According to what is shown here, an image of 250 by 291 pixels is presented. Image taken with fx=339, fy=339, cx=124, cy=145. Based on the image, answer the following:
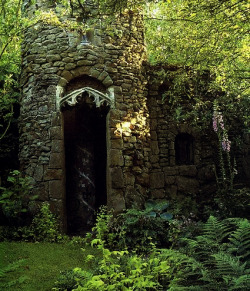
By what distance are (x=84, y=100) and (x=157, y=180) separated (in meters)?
2.59

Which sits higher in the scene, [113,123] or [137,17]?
[137,17]

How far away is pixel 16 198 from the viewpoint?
7062 mm

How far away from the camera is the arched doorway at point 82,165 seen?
8516 mm

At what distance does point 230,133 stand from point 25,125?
526 cm

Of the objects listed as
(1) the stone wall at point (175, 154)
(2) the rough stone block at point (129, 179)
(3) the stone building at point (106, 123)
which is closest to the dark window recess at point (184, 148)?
(1) the stone wall at point (175, 154)

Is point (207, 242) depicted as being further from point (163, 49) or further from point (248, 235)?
point (163, 49)

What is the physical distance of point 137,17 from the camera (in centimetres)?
831

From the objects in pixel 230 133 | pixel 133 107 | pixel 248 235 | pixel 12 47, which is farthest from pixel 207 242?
pixel 12 47

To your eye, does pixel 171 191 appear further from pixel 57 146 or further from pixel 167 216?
pixel 57 146

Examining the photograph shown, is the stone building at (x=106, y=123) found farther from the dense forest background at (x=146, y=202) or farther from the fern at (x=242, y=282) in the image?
the fern at (x=242, y=282)

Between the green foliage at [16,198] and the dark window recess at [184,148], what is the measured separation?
12.7 ft

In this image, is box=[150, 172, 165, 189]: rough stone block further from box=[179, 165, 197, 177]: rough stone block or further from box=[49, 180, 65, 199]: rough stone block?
box=[49, 180, 65, 199]: rough stone block

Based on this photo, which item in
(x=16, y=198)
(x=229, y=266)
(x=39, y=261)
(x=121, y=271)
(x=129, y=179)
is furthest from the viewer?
(x=129, y=179)

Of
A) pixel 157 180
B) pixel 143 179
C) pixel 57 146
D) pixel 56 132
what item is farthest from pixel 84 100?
pixel 157 180
